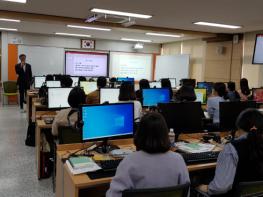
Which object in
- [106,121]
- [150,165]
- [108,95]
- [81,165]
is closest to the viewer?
[150,165]

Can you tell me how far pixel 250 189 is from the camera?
1.93 metres

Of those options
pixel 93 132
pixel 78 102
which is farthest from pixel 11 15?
pixel 93 132

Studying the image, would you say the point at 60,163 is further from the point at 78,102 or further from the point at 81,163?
the point at 78,102

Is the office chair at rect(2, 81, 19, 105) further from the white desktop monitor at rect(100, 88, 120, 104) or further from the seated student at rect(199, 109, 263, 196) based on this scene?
the seated student at rect(199, 109, 263, 196)

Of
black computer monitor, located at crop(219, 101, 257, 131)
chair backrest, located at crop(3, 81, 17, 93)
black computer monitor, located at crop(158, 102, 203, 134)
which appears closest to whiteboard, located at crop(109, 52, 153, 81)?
chair backrest, located at crop(3, 81, 17, 93)

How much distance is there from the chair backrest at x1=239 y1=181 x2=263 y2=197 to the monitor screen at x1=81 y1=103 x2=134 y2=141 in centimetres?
112

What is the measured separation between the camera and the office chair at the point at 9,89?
9860 millimetres

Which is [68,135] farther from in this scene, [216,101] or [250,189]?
[216,101]

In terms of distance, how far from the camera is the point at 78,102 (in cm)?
300

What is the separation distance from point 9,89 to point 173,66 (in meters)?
6.11

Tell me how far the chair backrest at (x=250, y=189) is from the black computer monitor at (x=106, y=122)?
1120mm

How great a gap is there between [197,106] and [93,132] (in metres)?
1.15

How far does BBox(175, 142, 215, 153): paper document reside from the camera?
2.59 m

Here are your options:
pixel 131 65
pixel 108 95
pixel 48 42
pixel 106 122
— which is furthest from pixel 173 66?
pixel 106 122
